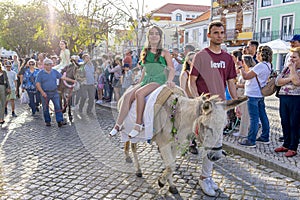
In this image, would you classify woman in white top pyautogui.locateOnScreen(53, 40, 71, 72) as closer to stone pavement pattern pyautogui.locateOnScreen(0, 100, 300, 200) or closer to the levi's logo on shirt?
stone pavement pattern pyautogui.locateOnScreen(0, 100, 300, 200)

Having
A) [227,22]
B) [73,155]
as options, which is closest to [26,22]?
[227,22]

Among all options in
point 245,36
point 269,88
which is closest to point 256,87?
point 269,88

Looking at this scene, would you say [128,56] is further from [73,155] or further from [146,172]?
[146,172]

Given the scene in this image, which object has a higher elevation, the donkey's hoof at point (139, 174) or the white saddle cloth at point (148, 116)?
the white saddle cloth at point (148, 116)

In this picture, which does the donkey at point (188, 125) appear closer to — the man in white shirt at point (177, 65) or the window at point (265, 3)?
the man in white shirt at point (177, 65)

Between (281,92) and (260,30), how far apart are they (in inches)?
1128

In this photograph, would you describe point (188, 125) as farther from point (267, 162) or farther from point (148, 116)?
point (267, 162)

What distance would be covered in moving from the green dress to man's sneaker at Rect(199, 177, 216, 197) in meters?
1.62

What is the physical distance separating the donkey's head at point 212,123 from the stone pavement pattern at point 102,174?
3.41ft

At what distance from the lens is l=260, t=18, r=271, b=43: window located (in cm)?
2992

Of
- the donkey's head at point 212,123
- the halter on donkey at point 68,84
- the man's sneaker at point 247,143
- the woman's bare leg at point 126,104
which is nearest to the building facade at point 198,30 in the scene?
the halter on donkey at point 68,84

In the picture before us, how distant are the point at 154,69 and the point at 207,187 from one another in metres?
1.93

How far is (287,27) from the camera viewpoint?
28797 mm

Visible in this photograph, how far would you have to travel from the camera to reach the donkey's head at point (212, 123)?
3.13 metres
